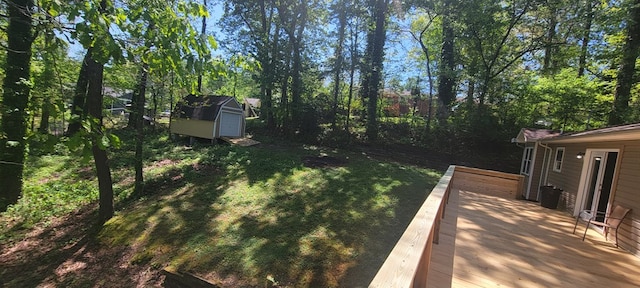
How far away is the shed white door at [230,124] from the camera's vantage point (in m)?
15.4

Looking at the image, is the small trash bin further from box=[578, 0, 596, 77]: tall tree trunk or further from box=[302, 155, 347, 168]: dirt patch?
box=[578, 0, 596, 77]: tall tree trunk

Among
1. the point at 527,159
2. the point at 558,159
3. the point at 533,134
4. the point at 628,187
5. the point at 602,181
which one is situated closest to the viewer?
the point at 628,187

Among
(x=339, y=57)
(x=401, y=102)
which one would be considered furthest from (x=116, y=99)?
(x=401, y=102)

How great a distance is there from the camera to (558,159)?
8078 mm

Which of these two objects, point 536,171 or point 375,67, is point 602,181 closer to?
point 536,171

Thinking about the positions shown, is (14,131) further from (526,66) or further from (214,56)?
(526,66)

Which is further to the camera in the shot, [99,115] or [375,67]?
[375,67]

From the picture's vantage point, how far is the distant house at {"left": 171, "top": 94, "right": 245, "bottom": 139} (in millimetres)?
14820

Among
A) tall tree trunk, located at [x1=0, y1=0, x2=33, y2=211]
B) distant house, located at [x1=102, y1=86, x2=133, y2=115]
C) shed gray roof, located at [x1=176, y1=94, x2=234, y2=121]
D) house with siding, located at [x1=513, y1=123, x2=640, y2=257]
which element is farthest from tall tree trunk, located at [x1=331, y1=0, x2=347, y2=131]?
tall tree trunk, located at [x1=0, y1=0, x2=33, y2=211]

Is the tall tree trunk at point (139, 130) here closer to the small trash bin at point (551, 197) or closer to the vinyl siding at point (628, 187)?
the vinyl siding at point (628, 187)

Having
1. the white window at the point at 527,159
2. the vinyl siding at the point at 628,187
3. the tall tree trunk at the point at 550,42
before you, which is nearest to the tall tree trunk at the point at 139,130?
the vinyl siding at the point at 628,187

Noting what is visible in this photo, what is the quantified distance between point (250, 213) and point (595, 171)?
7.46 m

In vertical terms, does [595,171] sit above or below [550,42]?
below

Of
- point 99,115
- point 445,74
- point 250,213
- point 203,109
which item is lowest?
point 250,213
